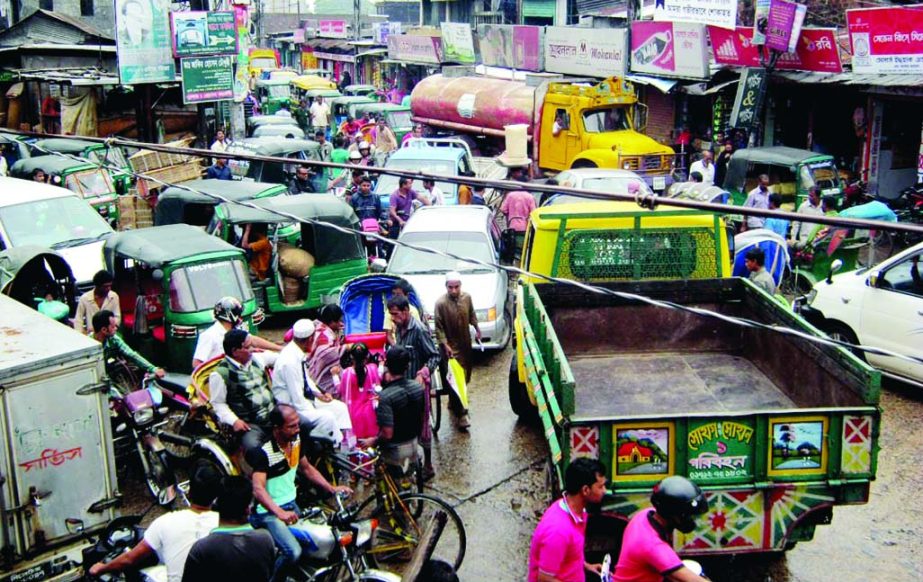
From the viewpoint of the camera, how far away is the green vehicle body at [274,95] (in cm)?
4325

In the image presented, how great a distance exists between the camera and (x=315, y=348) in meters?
9.05

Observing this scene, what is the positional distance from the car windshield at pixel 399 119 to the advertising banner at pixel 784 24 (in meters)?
13.5

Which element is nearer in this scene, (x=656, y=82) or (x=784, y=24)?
(x=784, y=24)

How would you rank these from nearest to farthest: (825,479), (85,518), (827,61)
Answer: (825,479) < (85,518) < (827,61)

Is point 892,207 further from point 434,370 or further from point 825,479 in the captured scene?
point 825,479

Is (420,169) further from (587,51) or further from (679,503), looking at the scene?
(679,503)

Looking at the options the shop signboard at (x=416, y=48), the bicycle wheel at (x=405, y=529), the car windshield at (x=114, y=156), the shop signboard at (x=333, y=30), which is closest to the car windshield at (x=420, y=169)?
the car windshield at (x=114, y=156)

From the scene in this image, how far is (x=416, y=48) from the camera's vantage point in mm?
41688

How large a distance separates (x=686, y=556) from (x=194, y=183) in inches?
507

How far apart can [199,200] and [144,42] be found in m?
10.8

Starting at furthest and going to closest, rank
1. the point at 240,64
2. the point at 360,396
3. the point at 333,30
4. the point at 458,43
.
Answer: the point at 333,30, the point at 458,43, the point at 240,64, the point at 360,396

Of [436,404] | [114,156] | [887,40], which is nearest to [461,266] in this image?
[436,404]

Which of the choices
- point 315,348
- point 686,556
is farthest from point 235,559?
point 315,348

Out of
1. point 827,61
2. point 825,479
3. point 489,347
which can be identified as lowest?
point 489,347
